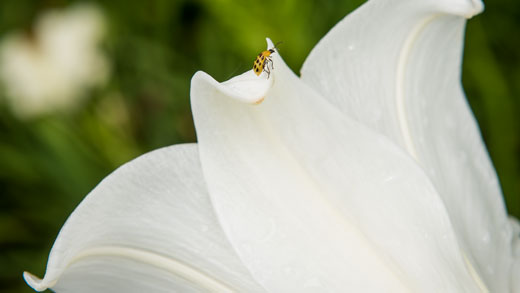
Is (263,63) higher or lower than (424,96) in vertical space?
higher

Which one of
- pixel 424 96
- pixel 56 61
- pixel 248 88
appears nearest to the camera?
pixel 248 88

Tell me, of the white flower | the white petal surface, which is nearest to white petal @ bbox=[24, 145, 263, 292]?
the white flower

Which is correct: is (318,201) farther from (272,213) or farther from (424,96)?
(424,96)

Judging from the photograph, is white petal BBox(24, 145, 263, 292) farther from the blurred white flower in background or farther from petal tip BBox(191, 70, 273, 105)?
the blurred white flower in background

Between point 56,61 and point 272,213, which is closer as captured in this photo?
point 272,213

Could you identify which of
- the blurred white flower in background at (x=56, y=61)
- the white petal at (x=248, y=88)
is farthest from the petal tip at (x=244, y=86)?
the blurred white flower in background at (x=56, y=61)

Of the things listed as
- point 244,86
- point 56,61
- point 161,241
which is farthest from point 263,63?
point 56,61
